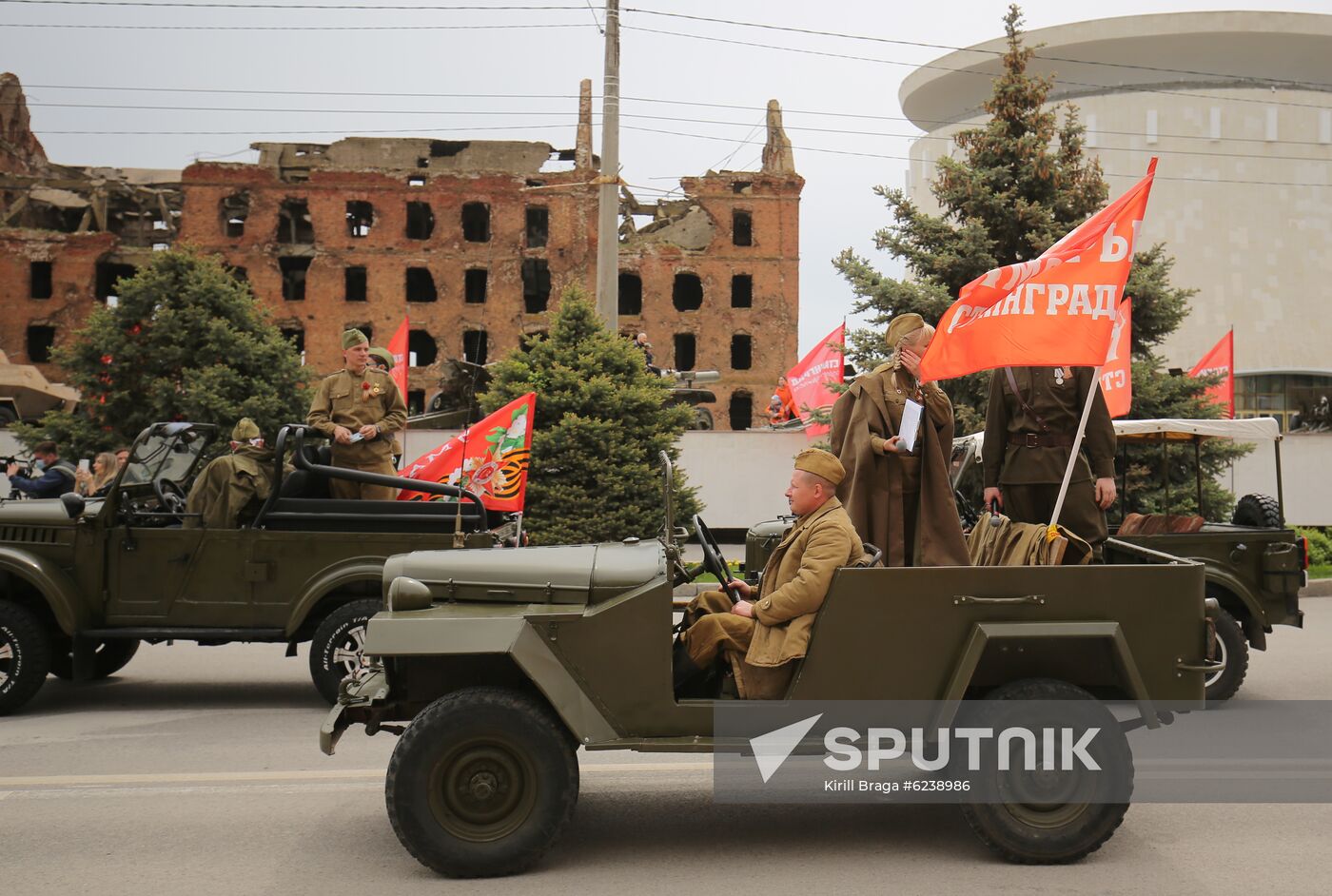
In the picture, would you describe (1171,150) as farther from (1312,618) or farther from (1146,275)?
(1312,618)

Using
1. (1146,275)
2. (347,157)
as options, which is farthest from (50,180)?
(1146,275)

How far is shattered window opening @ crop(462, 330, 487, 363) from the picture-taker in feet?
178

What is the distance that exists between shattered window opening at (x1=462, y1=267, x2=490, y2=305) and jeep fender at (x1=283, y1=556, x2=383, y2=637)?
4724 centimetres

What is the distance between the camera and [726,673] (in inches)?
206

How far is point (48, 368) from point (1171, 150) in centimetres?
4588

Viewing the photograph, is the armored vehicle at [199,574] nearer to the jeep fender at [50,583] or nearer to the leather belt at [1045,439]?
the jeep fender at [50,583]

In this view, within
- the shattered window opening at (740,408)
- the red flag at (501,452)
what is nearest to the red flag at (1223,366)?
the red flag at (501,452)

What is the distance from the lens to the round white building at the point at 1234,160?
45.8m

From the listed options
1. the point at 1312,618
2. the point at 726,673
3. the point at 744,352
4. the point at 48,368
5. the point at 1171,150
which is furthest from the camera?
the point at 744,352

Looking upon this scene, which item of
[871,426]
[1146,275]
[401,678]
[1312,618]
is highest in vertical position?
[1146,275]

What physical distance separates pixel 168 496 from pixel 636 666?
538cm

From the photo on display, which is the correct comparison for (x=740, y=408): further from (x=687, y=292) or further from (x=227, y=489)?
(x=227, y=489)

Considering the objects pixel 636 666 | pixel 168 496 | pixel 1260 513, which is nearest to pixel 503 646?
pixel 636 666

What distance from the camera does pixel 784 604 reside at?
195 inches
